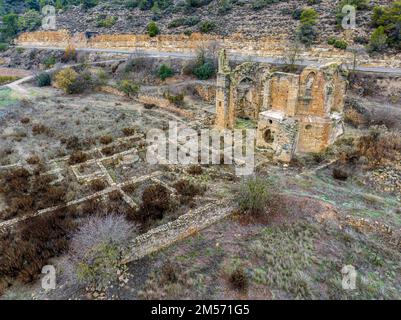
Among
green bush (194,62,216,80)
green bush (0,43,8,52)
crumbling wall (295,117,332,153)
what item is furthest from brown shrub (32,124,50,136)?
green bush (0,43,8,52)

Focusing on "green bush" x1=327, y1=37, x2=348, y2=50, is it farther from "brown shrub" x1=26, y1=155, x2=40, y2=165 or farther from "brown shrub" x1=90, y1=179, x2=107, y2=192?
"brown shrub" x1=26, y1=155, x2=40, y2=165

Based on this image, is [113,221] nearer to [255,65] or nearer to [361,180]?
[361,180]

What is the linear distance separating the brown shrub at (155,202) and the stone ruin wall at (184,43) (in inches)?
1131

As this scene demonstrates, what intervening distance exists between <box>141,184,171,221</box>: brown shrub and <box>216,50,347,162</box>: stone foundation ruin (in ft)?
25.6

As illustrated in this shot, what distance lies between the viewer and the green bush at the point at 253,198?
1322 centimetres

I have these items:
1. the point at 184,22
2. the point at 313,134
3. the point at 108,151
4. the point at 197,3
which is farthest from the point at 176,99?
the point at 197,3

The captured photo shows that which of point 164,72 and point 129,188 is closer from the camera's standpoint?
point 129,188

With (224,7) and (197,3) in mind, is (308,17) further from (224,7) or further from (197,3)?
(197,3)

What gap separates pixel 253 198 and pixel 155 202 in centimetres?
464

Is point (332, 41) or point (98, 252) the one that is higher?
point (332, 41)

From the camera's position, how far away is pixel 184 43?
46344 millimetres

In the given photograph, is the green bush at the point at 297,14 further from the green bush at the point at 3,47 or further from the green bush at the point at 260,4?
the green bush at the point at 3,47

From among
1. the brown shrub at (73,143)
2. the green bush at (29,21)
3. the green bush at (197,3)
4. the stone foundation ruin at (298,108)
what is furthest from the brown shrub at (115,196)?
the green bush at (29,21)

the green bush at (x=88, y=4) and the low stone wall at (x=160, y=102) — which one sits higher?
the green bush at (x=88, y=4)
